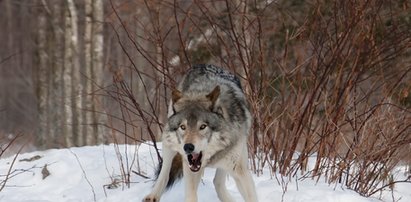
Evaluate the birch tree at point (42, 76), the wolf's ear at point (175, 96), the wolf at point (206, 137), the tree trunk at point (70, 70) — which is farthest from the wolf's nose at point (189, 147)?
the birch tree at point (42, 76)

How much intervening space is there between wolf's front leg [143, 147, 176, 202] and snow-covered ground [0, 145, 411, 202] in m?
0.17

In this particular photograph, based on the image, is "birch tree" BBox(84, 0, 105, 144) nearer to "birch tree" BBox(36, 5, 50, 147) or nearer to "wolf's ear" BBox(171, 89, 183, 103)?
"birch tree" BBox(36, 5, 50, 147)

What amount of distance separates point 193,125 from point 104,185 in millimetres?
1730

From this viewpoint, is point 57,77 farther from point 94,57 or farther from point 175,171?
point 175,171

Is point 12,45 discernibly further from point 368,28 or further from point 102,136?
point 368,28

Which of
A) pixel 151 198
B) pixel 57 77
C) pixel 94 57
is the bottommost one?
pixel 151 198

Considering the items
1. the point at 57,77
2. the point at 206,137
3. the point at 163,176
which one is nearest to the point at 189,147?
the point at 206,137

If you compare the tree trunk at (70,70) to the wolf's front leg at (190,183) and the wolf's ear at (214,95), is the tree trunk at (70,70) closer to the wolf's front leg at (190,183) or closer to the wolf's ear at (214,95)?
the wolf's front leg at (190,183)

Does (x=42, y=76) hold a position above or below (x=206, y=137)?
above

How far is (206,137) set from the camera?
182 inches

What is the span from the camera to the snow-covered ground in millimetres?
5443

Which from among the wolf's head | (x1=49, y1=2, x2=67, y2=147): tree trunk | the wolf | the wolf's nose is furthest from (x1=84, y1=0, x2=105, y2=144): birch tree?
the wolf's nose

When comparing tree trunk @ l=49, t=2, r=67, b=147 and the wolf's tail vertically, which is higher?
tree trunk @ l=49, t=2, r=67, b=147

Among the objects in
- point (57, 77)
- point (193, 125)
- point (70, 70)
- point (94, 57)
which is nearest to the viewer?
point (193, 125)
